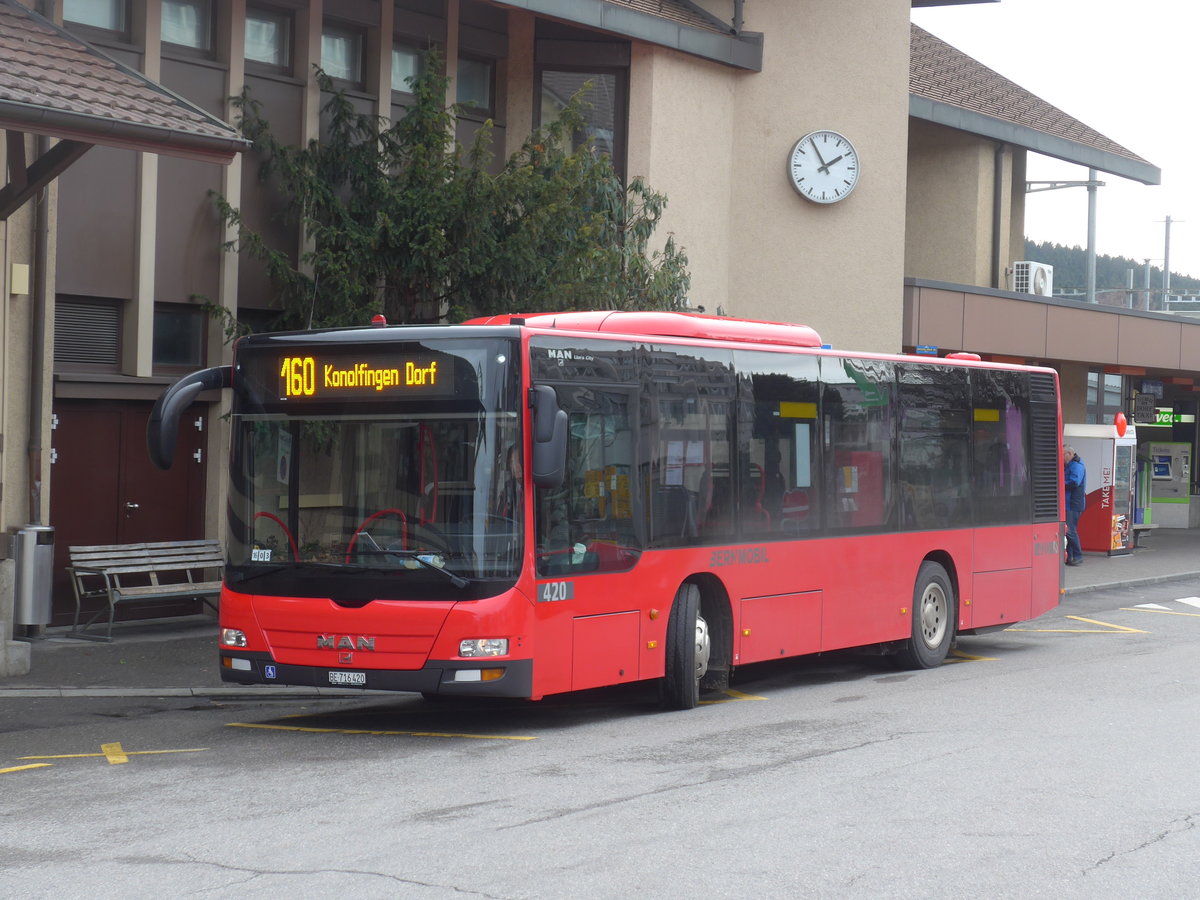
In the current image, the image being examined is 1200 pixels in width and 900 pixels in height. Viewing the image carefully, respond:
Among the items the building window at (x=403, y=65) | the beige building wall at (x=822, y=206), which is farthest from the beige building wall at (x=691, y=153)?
the building window at (x=403, y=65)

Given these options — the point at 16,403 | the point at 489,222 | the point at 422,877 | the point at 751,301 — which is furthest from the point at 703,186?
the point at 422,877

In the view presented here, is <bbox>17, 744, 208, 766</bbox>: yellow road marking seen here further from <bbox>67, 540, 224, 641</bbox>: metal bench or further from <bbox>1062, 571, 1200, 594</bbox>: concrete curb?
<bbox>1062, 571, 1200, 594</bbox>: concrete curb

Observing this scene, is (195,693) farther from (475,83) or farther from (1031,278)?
(1031,278)

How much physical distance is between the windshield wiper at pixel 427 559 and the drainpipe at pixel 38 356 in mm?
5891

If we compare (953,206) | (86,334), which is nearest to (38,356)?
(86,334)

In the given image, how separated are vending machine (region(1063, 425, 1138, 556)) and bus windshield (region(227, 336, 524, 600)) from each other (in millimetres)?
19558

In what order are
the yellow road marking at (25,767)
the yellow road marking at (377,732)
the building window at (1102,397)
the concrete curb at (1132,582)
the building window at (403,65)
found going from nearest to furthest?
the yellow road marking at (25,767) < the yellow road marking at (377,732) < the building window at (403,65) < the concrete curb at (1132,582) < the building window at (1102,397)

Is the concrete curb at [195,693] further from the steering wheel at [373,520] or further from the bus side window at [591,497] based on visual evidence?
the bus side window at [591,497]

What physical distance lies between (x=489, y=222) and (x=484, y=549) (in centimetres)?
621

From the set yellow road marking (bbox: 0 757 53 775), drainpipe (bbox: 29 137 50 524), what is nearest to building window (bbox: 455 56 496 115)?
drainpipe (bbox: 29 137 50 524)

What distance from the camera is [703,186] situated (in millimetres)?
20359

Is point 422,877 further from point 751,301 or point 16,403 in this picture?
point 751,301

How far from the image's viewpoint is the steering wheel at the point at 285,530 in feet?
31.9

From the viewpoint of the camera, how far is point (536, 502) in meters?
9.49
